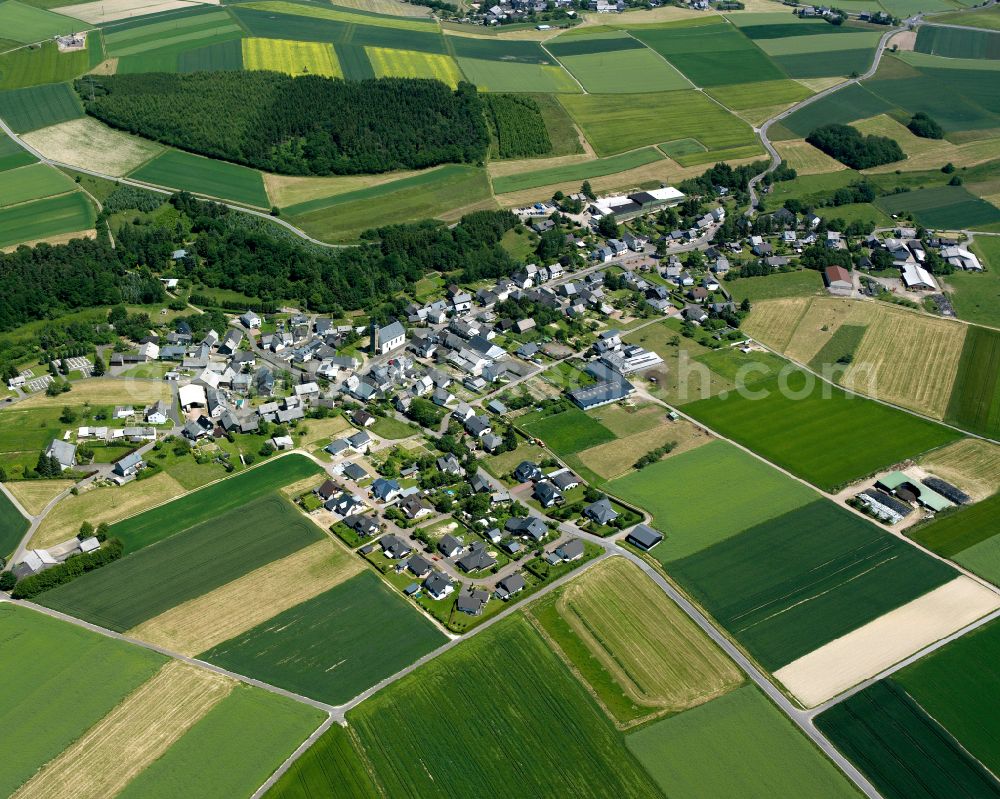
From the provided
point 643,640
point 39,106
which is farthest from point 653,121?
point 643,640

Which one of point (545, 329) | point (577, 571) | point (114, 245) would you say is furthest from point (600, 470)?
point (114, 245)

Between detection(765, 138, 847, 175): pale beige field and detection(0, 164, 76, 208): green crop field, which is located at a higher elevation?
detection(0, 164, 76, 208): green crop field

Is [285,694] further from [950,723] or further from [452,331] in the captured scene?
[452,331]

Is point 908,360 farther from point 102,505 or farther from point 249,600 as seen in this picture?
point 102,505

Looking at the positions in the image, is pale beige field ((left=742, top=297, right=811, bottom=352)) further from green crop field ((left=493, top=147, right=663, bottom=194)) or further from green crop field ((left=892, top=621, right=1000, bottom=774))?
green crop field ((left=892, top=621, right=1000, bottom=774))

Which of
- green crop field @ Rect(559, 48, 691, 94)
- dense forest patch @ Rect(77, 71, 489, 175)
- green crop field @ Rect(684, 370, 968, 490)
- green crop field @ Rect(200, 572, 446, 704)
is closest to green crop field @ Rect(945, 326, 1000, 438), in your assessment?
green crop field @ Rect(684, 370, 968, 490)

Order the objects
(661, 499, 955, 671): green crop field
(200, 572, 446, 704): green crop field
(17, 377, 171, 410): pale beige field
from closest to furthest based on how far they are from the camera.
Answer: (200, 572, 446, 704): green crop field → (661, 499, 955, 671): green crop field → (17, 377, 171, 410): pale beige field
